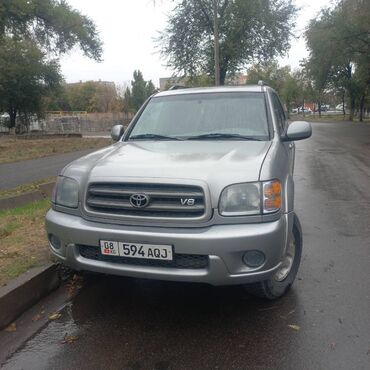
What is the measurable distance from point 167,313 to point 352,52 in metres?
32.5

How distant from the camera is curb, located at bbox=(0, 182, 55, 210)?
7.39 metres

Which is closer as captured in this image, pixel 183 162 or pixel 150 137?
pixel 183 162

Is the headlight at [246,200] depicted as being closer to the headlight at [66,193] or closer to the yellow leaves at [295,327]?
the yellow leaves at [295,327]

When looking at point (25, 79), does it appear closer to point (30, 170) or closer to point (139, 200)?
point (30, 170)

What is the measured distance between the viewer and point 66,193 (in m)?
3.77

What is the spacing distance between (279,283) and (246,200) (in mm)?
1030

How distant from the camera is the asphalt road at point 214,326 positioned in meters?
3.06

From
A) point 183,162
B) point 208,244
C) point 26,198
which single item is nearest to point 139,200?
point 183,162

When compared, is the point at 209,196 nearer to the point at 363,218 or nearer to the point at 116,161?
the point at 116,161

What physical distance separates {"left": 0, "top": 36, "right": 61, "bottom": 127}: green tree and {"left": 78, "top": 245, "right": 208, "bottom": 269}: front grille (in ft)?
97.4

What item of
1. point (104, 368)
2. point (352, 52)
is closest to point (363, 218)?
point (104, 368)

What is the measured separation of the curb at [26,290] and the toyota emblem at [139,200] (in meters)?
1.31

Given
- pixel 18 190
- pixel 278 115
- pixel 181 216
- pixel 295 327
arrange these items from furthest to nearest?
pixel 18 190 → pixel 278 115 → pixel 295 327 → pixel 181 216

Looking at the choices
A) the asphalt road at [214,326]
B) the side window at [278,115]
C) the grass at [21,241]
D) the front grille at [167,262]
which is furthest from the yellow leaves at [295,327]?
the grass at [21,241]
